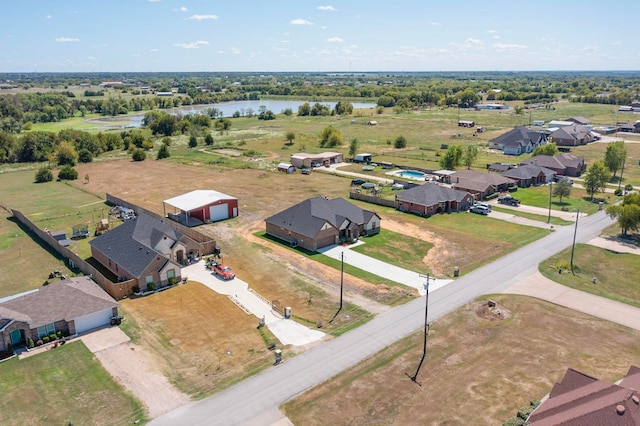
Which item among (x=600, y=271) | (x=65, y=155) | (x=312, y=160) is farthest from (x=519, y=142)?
(x=65, y=155)

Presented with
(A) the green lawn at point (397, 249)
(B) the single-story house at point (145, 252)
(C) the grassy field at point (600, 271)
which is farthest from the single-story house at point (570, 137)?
(B) the single-story house at point (145, 252)

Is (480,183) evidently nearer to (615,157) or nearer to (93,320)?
(615,157)

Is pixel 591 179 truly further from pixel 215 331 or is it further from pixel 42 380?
pixel 42 380

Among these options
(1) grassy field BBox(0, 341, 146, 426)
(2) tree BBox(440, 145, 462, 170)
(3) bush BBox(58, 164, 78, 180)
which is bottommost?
(1) grassy field BBox(0, 341, 146, 426)

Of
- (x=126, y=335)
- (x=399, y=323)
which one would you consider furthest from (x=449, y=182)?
(x=126, y=335)

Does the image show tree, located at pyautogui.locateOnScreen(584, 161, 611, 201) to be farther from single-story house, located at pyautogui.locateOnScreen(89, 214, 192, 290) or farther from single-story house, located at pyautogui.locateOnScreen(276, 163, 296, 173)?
single-story house, located at pyautogui.locateOnScreen(89, 214, 192, 290)

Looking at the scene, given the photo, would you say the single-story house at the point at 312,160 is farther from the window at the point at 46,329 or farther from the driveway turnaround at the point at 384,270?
the window at the point at 46,329

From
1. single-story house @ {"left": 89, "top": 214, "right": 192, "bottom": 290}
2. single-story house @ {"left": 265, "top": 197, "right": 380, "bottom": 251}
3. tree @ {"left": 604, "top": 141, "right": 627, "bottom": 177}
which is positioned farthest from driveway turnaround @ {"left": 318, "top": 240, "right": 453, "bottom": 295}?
tree @ {"left": 604, "top": 141, "right": 627, "bottom": 177}
